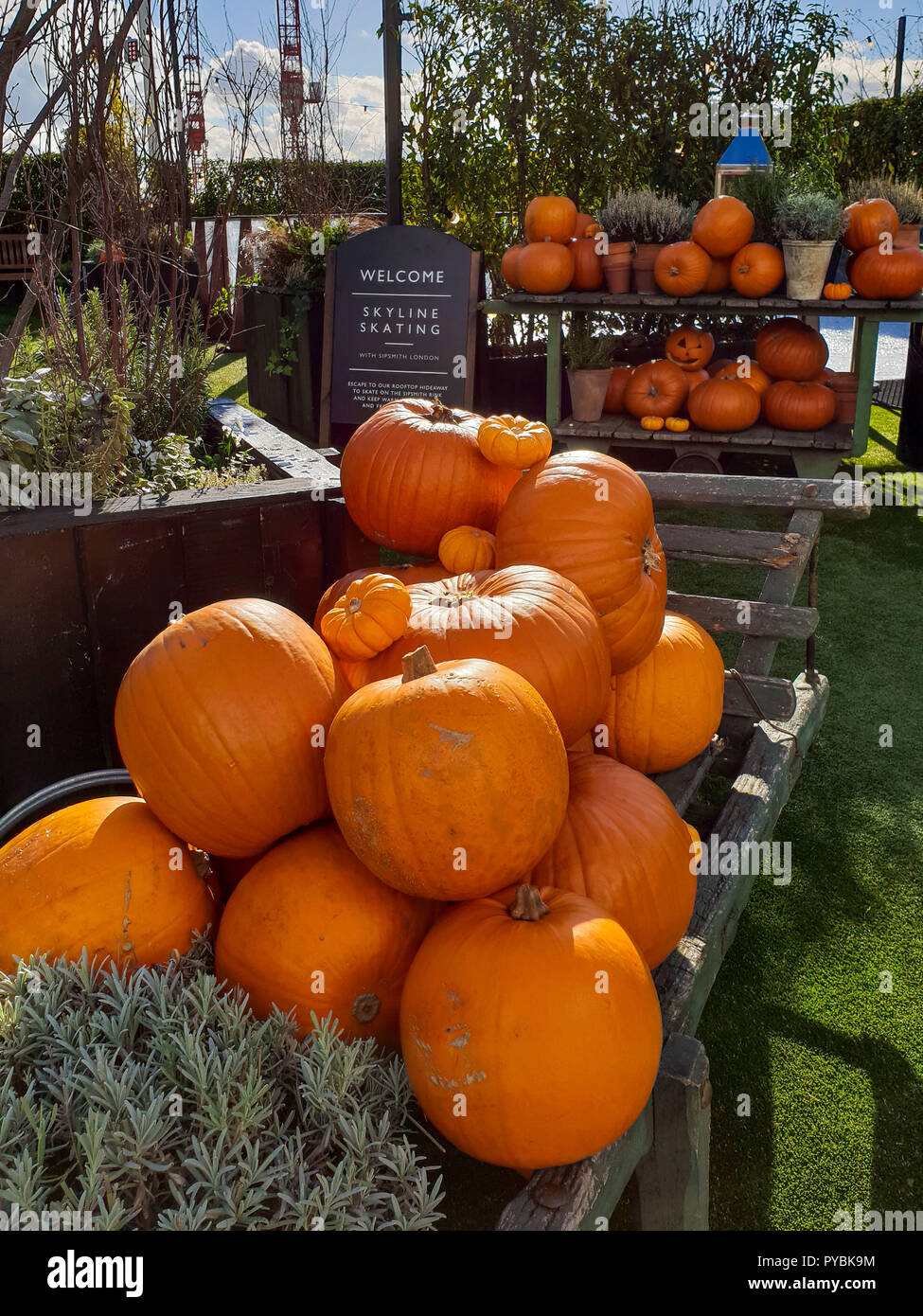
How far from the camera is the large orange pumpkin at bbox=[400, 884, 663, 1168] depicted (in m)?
1.09

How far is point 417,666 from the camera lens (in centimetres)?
124

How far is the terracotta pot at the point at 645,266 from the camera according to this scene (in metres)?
5.42

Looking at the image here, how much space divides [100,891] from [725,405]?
4.86 metres

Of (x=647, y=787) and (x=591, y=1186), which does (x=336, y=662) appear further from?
(x=591, y=1186)

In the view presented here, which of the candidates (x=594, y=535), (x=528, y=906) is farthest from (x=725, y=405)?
(x=528, y=906)

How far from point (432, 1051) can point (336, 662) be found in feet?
2.02

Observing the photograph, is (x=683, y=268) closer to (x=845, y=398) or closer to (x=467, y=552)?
(x=845, y=398)

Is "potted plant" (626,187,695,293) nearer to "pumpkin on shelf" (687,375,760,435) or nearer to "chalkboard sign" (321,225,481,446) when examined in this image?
"pumpkin on shelf" (687,375,760,435)

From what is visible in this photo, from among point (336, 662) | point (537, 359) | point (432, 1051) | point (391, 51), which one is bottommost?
point (432, 1051)

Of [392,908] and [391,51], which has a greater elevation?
[391,51]

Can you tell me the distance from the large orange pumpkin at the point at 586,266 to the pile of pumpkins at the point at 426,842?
426 centimetres

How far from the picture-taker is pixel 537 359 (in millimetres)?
6863

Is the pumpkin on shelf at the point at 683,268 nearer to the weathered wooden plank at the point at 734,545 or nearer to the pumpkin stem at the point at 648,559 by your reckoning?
the weathered wooden plank at the point at 734,545
